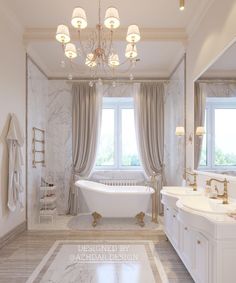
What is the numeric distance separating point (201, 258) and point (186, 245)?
500mm

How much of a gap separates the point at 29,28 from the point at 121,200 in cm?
310

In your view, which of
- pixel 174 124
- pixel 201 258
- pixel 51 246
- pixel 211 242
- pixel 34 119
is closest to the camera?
pixel 211 242

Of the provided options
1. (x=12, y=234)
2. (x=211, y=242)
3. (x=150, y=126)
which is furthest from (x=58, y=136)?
(x=211, y=242)

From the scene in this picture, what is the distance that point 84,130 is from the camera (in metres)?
5.36

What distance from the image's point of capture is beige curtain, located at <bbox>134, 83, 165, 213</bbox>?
532cm

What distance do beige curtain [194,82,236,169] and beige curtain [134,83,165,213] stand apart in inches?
68.7

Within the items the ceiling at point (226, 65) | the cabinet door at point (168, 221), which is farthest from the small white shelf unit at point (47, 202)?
the ceiling at point (226, 65)

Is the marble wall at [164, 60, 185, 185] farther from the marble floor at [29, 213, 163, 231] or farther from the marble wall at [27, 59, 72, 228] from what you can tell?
the marble wall at [27, 59, 72, 228]

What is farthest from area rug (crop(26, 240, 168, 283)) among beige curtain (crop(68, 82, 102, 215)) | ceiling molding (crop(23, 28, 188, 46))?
ceiling molding (crop(23, 28, 188, 46))

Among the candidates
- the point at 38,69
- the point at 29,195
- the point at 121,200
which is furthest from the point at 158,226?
the point at 38,69

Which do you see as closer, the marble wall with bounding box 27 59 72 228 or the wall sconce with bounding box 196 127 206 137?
the wall sconce with bounding box 196 127 206 137

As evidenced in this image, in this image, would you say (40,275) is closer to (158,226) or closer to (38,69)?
(158,226)

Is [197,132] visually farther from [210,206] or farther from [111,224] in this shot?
[111,224]

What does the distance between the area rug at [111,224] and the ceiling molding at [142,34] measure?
305 centimetres
